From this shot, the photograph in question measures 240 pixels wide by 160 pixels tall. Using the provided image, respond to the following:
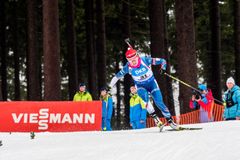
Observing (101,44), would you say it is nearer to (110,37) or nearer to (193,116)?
(110,37)

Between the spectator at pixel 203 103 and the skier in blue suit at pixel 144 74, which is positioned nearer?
the skier in blue suit at pixel 144 74

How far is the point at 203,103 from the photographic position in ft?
47.6

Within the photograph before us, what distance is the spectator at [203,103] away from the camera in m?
14.5

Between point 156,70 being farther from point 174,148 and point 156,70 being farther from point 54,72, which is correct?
point 174,148

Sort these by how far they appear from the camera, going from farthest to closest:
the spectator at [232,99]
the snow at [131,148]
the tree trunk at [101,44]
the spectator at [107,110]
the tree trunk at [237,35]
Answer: the tree trunk at [101,44]
the tree trunk at [237,35]
the spectator at [107,110]
the spectator at [232,99]
the snow at [131,148]

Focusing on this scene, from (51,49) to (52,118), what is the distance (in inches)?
103

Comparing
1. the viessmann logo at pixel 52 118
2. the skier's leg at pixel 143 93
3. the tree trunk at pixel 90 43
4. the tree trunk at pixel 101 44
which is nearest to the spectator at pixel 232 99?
the skier's leg at pixel 143 93

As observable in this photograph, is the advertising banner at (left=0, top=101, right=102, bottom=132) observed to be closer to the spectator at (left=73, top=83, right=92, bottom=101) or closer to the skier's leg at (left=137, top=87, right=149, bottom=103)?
the spectator at (left=73, top=83, right=92, bottom=101)

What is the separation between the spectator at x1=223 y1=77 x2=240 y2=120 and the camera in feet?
41.1

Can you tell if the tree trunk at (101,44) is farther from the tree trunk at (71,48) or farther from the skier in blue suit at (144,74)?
the skier in blue suit at (144,74)

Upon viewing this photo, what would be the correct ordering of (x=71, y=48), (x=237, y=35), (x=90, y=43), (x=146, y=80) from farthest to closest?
(x=90, y=43) → (x=237, y=35) → (x=71, y=48) → (x=146, y=80)

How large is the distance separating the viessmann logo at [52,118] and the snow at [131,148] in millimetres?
3571

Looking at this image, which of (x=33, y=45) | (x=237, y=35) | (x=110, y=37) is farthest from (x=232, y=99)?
(x=110, y=37)

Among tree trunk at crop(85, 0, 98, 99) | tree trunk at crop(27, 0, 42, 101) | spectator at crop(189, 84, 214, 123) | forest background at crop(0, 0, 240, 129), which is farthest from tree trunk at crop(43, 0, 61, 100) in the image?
tree trunk at crop(85, 0, 98, 99)
